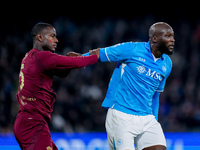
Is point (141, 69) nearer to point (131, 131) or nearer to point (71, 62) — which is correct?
point (131, 131)

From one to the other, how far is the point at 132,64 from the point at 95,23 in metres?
8.95

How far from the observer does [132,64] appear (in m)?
4.74

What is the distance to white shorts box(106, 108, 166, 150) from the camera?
15.0ft

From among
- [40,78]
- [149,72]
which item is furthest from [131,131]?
[40,78]

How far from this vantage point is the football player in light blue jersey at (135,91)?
15.4 ft

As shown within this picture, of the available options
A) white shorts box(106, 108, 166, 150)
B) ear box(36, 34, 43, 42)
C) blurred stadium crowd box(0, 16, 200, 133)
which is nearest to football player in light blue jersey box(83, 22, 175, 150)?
white shorts box(106, 108, 166, 150)

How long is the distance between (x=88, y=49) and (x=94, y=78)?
Answer: 50.0 inches

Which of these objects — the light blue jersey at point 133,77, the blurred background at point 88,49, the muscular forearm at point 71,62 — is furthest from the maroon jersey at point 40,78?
the blurred background at point 88,49

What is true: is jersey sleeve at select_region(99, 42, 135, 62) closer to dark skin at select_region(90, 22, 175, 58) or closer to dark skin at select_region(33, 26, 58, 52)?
dark skin at select_region(90, 22, 175, 58)

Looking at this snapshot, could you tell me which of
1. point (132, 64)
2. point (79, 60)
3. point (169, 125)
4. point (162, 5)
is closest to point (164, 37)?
point (132, 64)

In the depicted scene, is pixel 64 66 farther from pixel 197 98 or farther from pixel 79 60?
pixel 197 98

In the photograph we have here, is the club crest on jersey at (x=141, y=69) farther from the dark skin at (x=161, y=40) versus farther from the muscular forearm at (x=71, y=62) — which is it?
the muscular forearm at (x=71, y=62)

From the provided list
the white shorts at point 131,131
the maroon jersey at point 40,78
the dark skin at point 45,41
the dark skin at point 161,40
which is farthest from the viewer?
the dark skin at point 161,40

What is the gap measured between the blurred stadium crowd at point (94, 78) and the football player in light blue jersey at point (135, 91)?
472 cm
